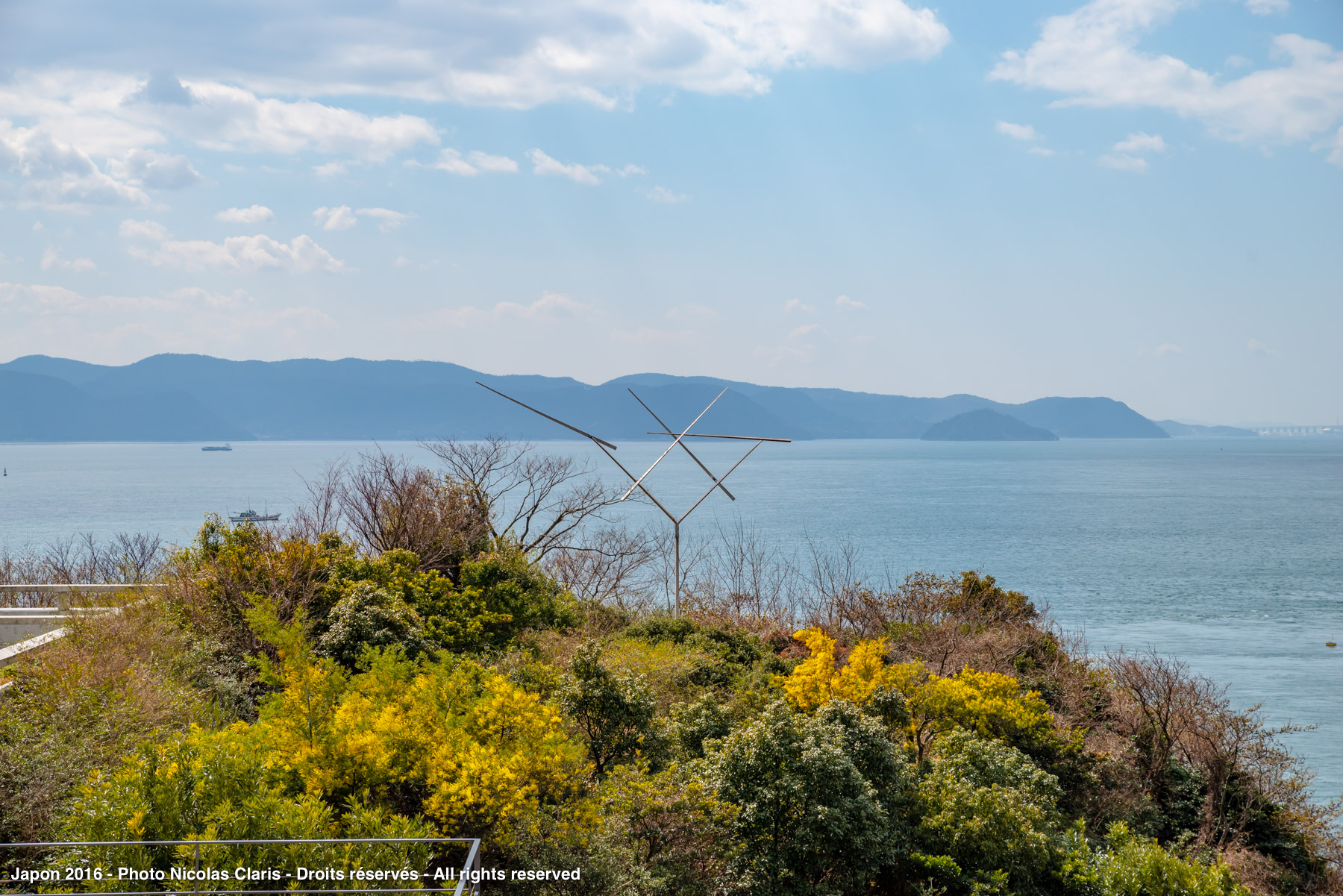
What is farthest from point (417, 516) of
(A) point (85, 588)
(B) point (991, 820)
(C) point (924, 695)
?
(B) point (991, 820)

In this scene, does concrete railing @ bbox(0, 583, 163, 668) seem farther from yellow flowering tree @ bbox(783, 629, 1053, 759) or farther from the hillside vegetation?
yellow flowering tree @ bbox(783, 629, 1053, 759)

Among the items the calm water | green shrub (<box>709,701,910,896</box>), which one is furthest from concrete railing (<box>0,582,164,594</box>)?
the calm water

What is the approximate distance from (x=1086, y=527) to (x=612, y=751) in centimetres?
8358

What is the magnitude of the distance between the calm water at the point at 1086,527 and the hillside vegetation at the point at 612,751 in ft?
42.3

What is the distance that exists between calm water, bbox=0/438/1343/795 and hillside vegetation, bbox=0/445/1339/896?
12898mm

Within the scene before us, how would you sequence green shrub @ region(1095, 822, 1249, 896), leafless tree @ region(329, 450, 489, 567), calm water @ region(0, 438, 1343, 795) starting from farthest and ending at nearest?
calm water @ region(0, 438, 1343, 795)
leafless tree @ region(329, 450, 489, 567)
green shrub @ region(1095, 822, 1249, 896)

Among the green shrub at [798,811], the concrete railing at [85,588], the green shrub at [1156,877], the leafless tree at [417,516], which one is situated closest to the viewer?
the green shrub at [798,811]

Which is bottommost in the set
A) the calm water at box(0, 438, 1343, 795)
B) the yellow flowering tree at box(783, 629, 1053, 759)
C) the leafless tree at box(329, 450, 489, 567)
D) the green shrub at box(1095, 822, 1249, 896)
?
the calm water at box(0, 438, 1343, 795)

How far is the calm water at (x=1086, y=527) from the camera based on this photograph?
38.5m

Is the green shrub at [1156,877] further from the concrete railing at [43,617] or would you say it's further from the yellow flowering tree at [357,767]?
the concrete railing at [43,617]

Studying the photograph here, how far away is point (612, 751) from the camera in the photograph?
9.66 meters

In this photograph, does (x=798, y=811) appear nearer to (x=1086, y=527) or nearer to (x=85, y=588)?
(x=85, y=588)

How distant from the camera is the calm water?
38.5m

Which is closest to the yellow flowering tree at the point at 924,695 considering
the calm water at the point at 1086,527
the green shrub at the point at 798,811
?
the green shrub at the point at 798,811
